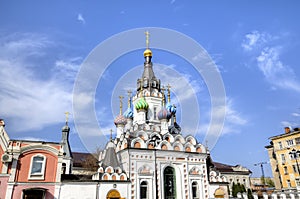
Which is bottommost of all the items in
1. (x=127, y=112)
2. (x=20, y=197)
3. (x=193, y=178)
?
(x=20, y=197)

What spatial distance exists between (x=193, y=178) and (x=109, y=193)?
867 cm

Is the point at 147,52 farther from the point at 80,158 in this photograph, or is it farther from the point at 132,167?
the point at 80,158

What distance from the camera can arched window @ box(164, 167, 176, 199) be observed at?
22708 mm

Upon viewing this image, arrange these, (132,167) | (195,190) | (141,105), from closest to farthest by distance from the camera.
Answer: (132,167)
(195,190)
(141,105)

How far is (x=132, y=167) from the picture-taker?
21812 mm

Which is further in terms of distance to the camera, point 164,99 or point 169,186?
point 164,99

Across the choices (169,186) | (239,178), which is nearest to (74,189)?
(169,186)

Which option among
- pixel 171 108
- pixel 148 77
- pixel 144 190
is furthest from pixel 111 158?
pixel 148 77

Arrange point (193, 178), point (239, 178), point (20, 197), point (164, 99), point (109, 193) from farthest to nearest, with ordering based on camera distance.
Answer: point (239, 178), point (164, 99), point (193, 178), point (109, 193), point (20, 197)

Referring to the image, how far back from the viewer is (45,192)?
1756cm

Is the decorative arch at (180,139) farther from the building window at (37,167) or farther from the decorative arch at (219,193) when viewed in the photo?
the building window at (37,167)

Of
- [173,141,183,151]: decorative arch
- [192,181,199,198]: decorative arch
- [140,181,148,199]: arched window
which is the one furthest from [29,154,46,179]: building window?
[192,181,199,198]: decorative arch

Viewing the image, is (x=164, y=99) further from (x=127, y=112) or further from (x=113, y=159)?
(x=113, y=159)

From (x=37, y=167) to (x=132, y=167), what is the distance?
7.90 m
